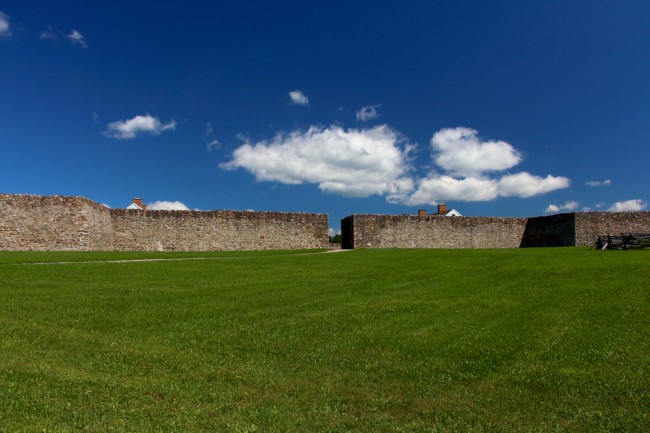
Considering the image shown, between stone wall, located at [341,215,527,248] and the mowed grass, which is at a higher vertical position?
stone wall, located at [341,215,527,248]

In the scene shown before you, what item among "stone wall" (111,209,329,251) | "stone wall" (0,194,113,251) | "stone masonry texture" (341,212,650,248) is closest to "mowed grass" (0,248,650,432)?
"stone wall" (0,194,113,251)

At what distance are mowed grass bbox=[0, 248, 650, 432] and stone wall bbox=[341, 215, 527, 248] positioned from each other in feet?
78.5

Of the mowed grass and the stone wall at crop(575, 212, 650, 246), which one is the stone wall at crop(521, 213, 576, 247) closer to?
the stone wall at crop(575, 212, 650, 246)

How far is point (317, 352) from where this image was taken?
23.2 feet

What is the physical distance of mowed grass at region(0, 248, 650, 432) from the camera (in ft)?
16.0

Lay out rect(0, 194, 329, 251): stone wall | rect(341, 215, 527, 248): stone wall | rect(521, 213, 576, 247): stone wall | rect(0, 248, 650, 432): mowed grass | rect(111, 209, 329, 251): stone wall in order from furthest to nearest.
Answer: rect(521, 213, 576, 247): stone wall < rect(341, 215, 527, 248): stone wall < rect(111, 209, 329, 251): stone wall < rect(0, 194, 329, 251): stone wall < rect(0, 248, 650, 432): mowed grass

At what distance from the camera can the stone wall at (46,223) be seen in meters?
27.1

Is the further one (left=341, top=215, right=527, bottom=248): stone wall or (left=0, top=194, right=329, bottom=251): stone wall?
(left=341, top=215, right=527, bottom=248): stone wall

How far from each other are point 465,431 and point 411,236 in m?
33.9

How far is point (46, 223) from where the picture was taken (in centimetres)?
2784

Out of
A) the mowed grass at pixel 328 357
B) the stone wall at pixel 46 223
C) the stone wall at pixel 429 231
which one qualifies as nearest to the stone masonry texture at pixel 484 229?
the stone wall at pixel 429 231

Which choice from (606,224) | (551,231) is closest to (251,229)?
(551,231)

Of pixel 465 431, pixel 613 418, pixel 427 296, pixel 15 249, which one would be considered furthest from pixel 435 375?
pixel 15 249

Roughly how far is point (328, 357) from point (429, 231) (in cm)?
3290
